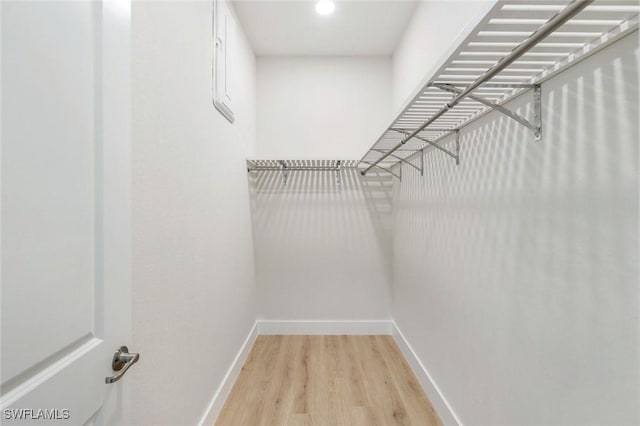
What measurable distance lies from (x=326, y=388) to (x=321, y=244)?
1284 mm

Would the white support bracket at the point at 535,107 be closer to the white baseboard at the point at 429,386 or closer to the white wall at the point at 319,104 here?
the white baseboard at the point at 429,386

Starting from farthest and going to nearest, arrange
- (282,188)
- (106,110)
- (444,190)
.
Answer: (282,188) → (444,190) → (106,110)

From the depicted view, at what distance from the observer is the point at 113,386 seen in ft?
2.46

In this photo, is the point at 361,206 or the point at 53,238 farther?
the point at 361,206

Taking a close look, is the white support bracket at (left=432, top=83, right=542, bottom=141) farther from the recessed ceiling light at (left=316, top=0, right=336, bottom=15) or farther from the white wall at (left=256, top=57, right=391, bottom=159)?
the white wall at (left=256, top=57, right=391, bottom=159)

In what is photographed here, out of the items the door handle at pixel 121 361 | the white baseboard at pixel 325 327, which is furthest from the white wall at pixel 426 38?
the white baseboard at pixel 325 327

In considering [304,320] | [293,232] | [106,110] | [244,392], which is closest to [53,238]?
[106,110]

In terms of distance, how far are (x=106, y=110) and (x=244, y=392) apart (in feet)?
6.45

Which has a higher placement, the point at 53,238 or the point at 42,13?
the point at 42,13

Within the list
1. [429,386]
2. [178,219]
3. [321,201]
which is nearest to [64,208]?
[178,219]

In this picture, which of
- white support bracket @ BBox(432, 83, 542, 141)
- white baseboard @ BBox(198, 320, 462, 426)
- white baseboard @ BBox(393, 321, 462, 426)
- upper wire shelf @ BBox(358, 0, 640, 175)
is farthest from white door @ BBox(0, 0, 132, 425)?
white baseboard @ BBox(393, 321, 462, 426)

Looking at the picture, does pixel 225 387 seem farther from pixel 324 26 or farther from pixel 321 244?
pixel 324 26

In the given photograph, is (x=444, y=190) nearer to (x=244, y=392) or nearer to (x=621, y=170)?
(x=621, y=170)

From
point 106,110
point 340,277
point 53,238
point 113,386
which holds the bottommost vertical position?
point 340,277
